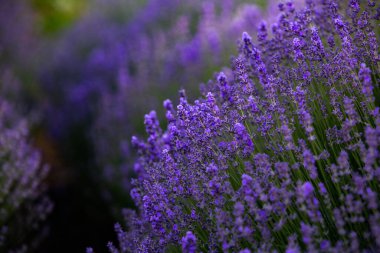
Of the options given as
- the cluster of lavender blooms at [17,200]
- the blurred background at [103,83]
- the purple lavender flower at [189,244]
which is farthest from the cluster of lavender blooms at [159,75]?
the purple lavender flower at [189,244]

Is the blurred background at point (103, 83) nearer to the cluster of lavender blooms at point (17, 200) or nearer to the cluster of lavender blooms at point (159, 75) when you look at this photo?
the cluster of lavender blooms at point (159, 75)

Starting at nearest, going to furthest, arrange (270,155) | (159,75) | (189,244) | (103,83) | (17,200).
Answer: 1. (189,244)
2. (270,155)
3. (17,200)
4. (159,75)
5. (103,83)

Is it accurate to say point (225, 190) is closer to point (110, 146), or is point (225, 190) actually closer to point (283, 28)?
point (283, 28)

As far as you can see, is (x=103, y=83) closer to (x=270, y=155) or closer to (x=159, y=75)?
(x=159, y=75)

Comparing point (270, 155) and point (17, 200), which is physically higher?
point (17, 200)

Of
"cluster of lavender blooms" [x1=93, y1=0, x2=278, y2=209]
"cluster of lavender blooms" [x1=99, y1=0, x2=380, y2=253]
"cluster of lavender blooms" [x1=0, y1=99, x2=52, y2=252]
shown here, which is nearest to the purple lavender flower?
"cluster of lavender blooms" [x1=99, y1=0, x2=380, y2=253]

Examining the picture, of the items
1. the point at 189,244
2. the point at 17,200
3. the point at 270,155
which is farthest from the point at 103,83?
the point at 189,244

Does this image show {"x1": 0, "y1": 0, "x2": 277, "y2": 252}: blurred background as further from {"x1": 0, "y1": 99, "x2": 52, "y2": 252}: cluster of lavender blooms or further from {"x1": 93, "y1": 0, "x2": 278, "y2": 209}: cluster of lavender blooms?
{"x1": 0, "y1": 99, "x2": 52, "y2": 252}: cluster of lavender blooms
